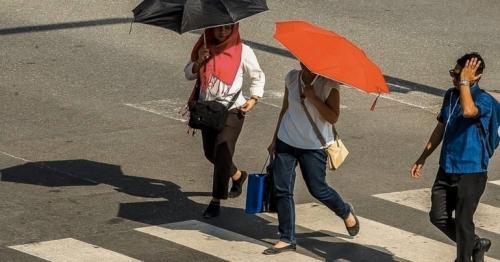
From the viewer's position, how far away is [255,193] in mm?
10516

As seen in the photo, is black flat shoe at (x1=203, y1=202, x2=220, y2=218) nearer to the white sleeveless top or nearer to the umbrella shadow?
the umbrella shadow

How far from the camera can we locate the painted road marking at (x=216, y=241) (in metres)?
10.4

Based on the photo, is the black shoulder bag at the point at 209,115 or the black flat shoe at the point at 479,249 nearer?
the black flat shoe at the point at 479,249

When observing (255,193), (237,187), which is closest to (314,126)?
(255,193)

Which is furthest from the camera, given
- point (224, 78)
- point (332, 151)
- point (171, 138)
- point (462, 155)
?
point (171, 138)

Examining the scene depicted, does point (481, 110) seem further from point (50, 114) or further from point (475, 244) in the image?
point (50, 114)

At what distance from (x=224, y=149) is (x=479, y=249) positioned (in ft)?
7.90

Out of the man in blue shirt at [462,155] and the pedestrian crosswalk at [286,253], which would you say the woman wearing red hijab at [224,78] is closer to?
the pedestrian crosswalk at [286,253]

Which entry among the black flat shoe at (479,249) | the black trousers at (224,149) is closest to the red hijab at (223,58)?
the black trousers at (224,149)

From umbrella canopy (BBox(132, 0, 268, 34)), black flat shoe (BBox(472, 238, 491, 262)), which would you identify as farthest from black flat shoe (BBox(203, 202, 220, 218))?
black flat shoe (BBox(472, 238, 491, 262))

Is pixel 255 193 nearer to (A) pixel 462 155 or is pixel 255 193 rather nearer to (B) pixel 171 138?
(A) pixel 462 155

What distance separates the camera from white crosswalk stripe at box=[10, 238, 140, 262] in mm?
10078

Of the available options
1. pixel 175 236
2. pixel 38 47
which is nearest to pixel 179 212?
pixel 175 236

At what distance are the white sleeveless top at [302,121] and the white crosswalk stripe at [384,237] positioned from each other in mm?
1100
